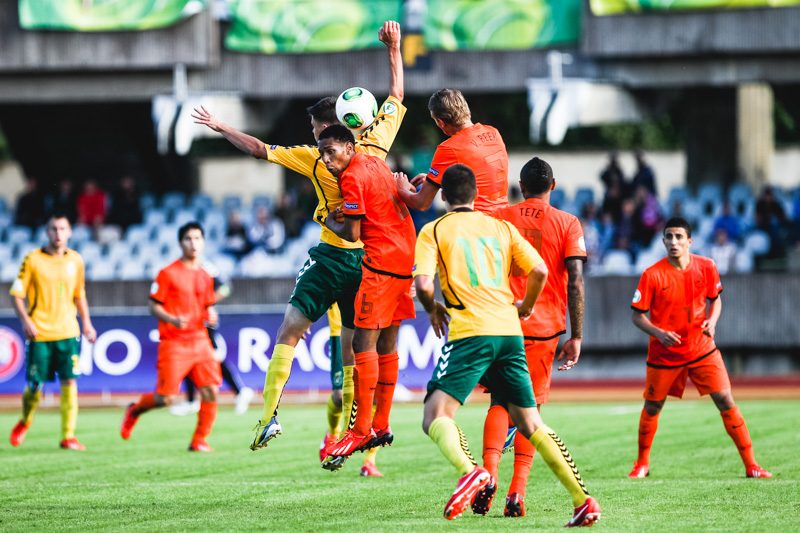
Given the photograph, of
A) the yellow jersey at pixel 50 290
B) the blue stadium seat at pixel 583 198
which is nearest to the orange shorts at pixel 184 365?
the yellow jersey at pixel 50 290

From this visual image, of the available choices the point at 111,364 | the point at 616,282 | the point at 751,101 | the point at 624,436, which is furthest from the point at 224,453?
the point at 751,101

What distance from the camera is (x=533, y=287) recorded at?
825 centimetres

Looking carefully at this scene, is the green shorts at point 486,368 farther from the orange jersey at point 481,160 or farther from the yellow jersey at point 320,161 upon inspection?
the yellow jersey at point 320,161

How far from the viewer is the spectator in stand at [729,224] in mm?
23734

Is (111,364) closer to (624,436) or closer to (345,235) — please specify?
(624,436)

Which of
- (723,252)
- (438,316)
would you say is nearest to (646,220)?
(723,252)

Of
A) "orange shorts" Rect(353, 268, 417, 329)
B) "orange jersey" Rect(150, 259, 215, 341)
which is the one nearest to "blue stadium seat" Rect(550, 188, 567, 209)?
"orange jersey" Rect(150, 259, 215, 341)

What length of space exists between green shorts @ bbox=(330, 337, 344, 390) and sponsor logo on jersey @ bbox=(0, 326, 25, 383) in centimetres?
1073

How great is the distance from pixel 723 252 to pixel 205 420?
39.1ft

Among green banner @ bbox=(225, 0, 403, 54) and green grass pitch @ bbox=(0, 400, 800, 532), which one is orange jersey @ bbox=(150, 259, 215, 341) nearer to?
green grass pitch @ bbox=(0, 400, 800, 532)

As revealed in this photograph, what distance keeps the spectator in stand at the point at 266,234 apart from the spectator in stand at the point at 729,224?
25.4ft

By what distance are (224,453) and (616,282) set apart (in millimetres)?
11167

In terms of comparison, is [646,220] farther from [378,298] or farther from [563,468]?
[563,468]

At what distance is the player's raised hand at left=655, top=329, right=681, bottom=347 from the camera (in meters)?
11.4
